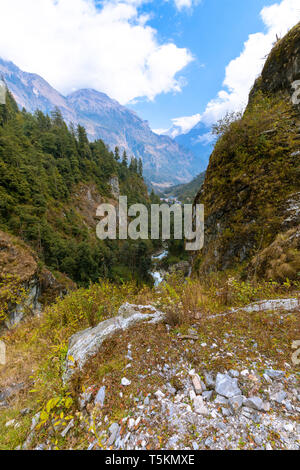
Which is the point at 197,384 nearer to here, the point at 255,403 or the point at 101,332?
the point at 255,403

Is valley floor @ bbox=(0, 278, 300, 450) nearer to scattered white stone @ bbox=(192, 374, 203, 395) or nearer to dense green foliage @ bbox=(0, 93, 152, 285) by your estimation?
scattered white stone @ bbox=(192, 374, 203, 395)

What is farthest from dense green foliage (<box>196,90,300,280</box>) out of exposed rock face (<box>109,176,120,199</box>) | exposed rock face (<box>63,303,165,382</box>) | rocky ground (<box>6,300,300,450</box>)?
exposed rock face (<box>109,176,120,199</box>)

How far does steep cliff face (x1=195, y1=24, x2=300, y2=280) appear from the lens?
19.7 ft

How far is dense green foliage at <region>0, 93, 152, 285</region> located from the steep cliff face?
1007cm

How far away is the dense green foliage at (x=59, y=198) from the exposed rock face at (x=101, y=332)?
37.4ft

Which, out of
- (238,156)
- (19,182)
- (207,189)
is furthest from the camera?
(19,182)

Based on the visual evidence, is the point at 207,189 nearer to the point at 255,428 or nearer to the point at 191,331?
the point at 191,331

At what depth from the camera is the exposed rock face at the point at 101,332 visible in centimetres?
327

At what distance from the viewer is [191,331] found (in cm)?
341

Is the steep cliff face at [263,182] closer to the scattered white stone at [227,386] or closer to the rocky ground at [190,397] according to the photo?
the rocky ground at [190,397]

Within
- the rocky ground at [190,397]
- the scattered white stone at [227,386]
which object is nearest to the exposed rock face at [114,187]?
the rocky ground at [190,397]

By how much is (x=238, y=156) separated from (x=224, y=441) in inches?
393
